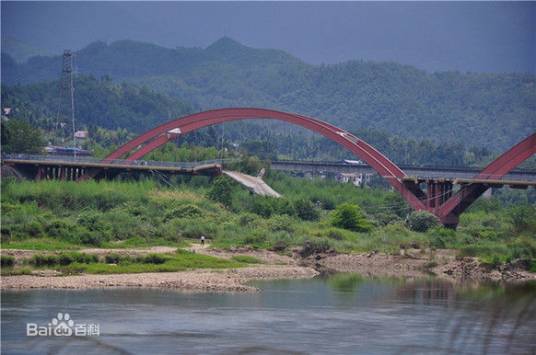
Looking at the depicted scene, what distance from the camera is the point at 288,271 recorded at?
151 ft

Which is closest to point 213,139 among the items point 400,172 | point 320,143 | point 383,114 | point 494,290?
point 320,143

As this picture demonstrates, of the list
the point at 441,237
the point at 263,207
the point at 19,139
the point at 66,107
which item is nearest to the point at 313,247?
the point at 441,237

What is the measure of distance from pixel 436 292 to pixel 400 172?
727 inches

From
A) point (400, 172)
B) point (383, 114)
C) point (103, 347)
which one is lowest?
point (103, 347)

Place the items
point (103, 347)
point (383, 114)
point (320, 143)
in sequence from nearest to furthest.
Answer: point (103, 347)
point (320, 143)
point (383, 114)

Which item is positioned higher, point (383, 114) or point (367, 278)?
point (383, 114)

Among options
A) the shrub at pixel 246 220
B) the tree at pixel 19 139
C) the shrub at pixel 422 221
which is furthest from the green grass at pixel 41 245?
the tree at pixel 19 139

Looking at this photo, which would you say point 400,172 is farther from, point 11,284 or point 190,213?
point 11,284

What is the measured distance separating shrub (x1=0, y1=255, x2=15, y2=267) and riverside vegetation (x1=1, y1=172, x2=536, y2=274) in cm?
4

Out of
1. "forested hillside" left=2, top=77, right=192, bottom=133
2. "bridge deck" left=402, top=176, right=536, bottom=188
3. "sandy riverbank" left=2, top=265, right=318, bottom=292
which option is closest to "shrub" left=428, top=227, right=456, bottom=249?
"bridge deck" left=402, top=176, right=536, bottom=188

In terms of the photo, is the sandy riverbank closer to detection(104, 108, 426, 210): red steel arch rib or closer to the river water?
the river water

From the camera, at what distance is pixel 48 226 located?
48.1 meters

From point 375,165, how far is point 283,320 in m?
28.3

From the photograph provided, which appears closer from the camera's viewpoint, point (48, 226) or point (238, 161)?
point (48, 226)
